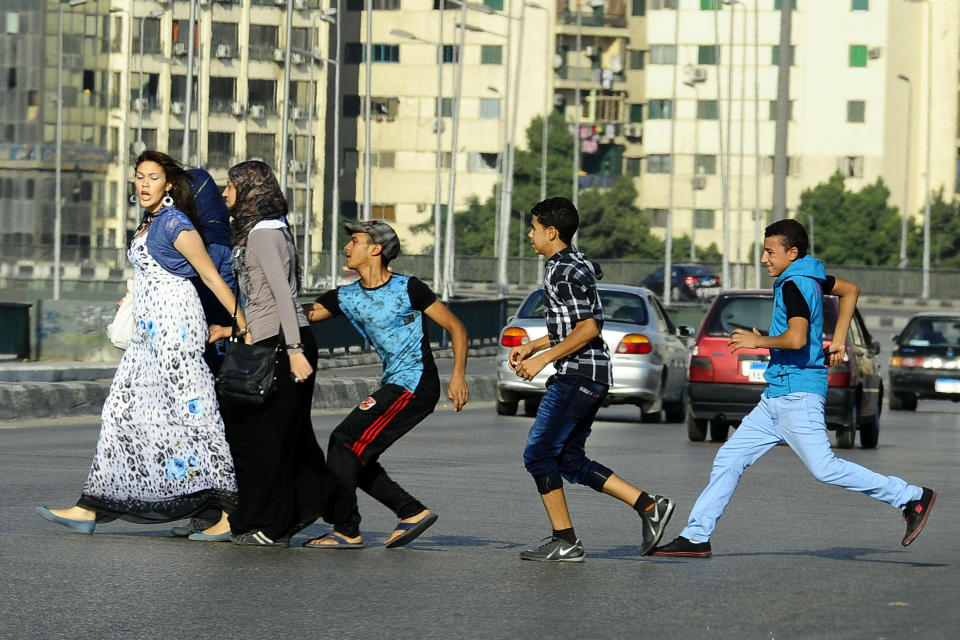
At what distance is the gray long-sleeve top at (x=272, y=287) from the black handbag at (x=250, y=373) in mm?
89

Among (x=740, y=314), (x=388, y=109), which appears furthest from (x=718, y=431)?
(x=388, y=109)

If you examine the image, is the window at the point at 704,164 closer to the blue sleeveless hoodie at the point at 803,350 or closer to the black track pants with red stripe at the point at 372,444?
the blue sleeveless hoodie at the point at 803,350

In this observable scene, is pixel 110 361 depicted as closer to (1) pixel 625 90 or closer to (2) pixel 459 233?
(2) pixel 459 233

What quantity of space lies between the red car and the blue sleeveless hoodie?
30.0ft

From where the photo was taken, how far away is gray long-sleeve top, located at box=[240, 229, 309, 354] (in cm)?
937

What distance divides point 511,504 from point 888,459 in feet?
21.2

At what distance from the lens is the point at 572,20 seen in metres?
118

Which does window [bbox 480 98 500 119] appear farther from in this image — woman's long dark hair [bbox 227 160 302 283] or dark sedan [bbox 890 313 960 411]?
woman's long dark hair [bbox 227 160 302 283]

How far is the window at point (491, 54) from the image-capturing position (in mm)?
120062

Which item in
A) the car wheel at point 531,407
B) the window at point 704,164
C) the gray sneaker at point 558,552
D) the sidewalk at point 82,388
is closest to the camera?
the gray sneaker at point 558,552

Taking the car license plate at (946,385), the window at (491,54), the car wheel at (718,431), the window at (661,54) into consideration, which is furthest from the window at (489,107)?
the car wheel at (718,431)

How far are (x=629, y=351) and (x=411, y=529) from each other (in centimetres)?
1259

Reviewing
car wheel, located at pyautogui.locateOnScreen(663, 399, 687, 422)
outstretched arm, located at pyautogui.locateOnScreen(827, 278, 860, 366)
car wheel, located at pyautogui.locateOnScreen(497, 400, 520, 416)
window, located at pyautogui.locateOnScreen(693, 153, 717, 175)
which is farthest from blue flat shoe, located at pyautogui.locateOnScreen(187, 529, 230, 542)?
window, located at pyautogui.locateOnScreen(693, 153, 717, 175)

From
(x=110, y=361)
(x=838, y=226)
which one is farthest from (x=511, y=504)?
(x=838, y=226)
